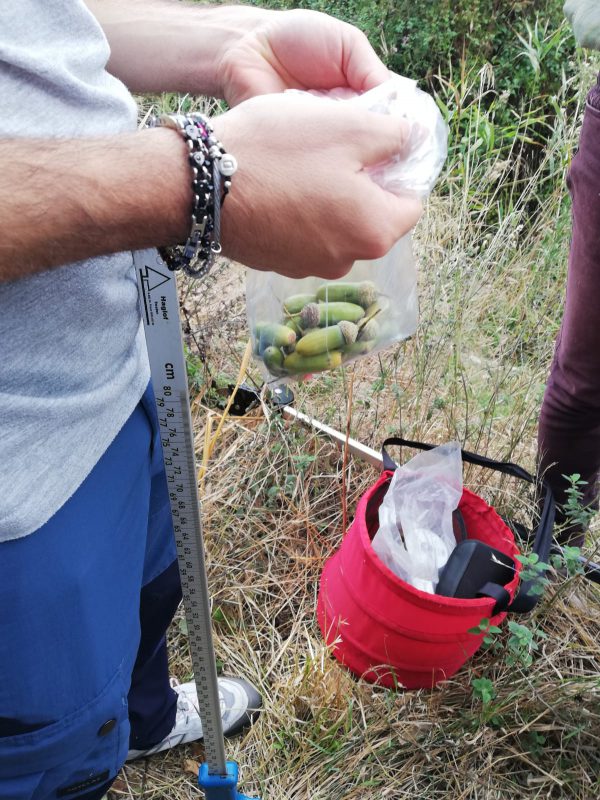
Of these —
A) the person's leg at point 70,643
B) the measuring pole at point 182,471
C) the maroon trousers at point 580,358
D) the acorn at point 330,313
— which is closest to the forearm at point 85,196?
the measuring pole at point 182,471

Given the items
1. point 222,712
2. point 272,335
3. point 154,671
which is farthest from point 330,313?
point 222,712

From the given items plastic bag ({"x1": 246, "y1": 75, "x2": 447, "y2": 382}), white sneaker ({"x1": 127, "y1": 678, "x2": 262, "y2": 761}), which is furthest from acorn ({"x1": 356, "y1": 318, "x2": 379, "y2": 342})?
white sneaker ({"x1": 127, "y1": 678, "x2": 262, "y2": 761})

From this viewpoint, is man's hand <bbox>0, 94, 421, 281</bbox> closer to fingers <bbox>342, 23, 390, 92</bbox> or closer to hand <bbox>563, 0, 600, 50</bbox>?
fingers <bbox>342, 23, 390, 92</bbox>

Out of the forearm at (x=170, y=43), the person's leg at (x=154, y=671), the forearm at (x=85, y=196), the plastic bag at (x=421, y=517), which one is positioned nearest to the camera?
the forearm at (x=85, y=196)

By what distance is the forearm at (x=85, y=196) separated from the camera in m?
0.62

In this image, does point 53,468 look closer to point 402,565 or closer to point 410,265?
point 410,265

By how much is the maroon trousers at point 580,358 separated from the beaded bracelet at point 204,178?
1.13m

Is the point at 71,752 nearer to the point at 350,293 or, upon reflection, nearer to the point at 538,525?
the point at 350,293

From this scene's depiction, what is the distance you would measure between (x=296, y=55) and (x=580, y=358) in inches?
42.4

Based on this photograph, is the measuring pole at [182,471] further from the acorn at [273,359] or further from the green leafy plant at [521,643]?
the green leafy plant at [521,643]

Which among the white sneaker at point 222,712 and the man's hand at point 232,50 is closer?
the man's hand at point 232,50

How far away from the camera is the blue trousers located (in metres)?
0.78

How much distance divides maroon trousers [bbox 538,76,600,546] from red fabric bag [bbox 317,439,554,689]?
0.17 meters

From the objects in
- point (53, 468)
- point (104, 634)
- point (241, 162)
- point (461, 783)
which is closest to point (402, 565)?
point (461, 783)
